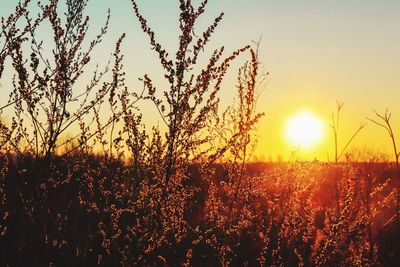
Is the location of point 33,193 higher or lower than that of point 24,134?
lower

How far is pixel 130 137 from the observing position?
14.1 feet

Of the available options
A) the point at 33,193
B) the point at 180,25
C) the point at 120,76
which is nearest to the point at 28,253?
the point at 33,193

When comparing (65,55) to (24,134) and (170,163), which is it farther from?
(170,163)

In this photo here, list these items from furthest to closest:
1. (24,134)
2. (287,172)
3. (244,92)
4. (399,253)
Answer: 1. (399,253)
2. (287,172)
3. (244,92)
4. (24,134)

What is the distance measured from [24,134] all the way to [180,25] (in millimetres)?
1744

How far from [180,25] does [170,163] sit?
1067mm

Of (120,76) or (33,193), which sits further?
(120,76)

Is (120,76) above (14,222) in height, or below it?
above

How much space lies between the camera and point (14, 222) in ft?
18.7

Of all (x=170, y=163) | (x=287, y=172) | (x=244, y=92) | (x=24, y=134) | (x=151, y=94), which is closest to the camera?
(x=170, y=163)

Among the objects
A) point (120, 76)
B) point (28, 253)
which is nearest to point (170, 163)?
point (120, 76)

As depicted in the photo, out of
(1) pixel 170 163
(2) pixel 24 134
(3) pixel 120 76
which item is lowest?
(1) pixel 170 163

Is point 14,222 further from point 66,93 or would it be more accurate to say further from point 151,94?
point 151,94

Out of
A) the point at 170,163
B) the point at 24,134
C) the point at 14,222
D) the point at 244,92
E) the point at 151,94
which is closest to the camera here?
the point at 170,163
